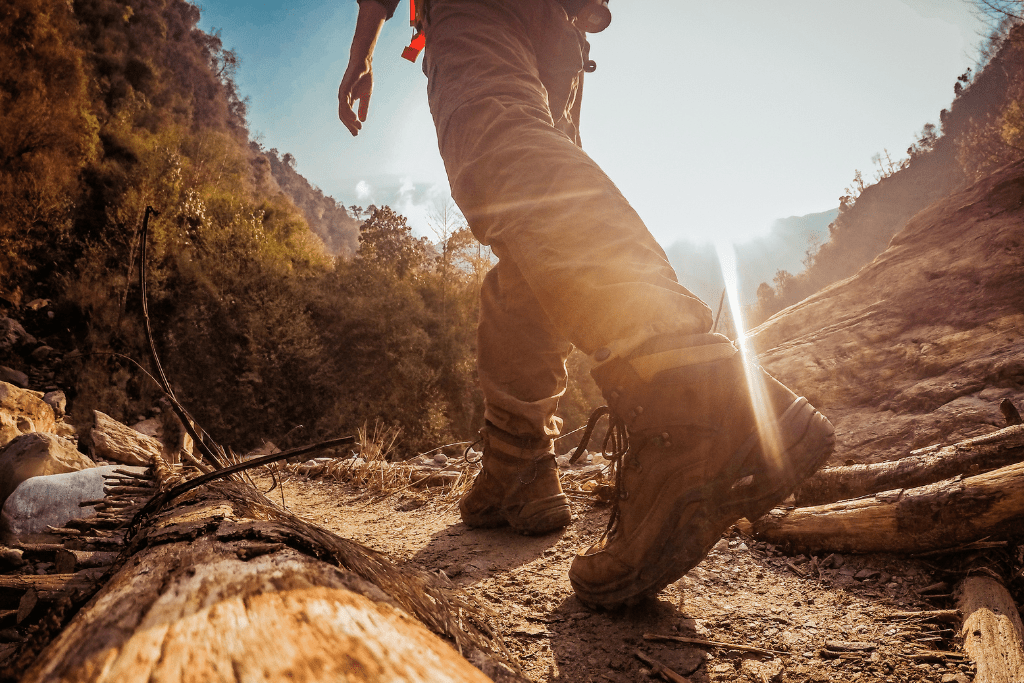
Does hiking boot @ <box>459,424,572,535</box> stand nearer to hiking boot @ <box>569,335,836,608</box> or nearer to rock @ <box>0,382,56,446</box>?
hiking boot @ <box>569,335,836,608</box>

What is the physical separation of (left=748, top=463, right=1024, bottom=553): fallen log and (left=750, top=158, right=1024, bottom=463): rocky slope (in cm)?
78

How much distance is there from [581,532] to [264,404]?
5.50m

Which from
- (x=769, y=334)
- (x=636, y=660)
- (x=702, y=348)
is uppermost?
(x=769, y=334)

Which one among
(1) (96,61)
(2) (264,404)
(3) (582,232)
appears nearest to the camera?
(3) (582,232)

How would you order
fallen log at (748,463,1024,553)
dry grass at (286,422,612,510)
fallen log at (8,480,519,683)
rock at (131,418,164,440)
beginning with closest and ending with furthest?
fallen log at (8,480,519,683) → fallen log at (748,463,1024,553) → dry grass at (286,422,612,510) → rock at (131,418,164,440)

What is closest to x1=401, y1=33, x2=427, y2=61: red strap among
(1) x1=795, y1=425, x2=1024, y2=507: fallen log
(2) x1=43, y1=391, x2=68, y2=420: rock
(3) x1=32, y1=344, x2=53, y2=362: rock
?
(1) x1=795, y1=425, x2=1024, y2=507: fallen log

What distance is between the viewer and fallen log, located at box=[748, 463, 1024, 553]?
93cm

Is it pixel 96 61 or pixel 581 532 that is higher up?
pixel 96 61

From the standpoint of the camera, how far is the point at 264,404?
5.78 meters

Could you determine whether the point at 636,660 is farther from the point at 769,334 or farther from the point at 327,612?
the point at 769,334

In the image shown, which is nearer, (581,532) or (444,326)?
(581,532)

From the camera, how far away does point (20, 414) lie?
2.99 meters

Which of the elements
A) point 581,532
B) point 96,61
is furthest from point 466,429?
point 96,61

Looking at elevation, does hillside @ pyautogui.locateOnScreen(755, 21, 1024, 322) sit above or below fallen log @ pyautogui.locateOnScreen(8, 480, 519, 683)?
above
